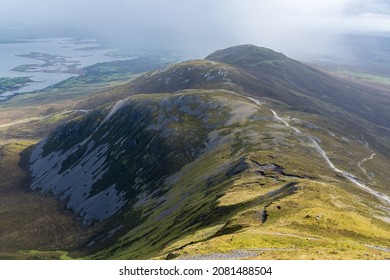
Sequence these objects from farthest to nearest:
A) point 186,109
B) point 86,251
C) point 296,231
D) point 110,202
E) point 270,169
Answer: point 186,109
point 110,202
point 86,251
point 270,169
point 296,231

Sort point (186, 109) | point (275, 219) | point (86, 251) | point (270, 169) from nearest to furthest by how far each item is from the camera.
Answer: point (275, 219)
point (270, 169)
point (86, 251)
point (186, 109)

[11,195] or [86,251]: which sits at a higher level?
[86,251]

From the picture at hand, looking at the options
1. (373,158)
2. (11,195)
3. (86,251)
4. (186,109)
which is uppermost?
(186,109)

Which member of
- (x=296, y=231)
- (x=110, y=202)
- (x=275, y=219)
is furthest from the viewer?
(x=110, y=202)

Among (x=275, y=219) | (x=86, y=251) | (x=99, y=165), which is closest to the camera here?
(x=275, y=219)

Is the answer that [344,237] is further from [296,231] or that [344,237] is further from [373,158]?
[373,158]

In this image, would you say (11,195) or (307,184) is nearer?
(307,184)
